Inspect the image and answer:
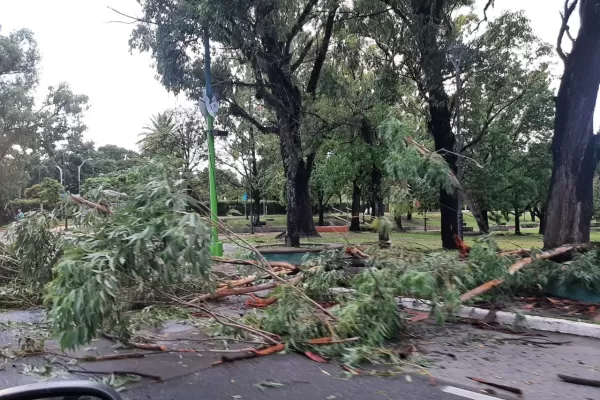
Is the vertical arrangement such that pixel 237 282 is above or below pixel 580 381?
above

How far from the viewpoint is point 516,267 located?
30.4 ft

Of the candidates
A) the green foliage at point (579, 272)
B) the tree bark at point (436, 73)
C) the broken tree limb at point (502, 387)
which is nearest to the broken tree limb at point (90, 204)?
the broken tree limb at point (502, 387)

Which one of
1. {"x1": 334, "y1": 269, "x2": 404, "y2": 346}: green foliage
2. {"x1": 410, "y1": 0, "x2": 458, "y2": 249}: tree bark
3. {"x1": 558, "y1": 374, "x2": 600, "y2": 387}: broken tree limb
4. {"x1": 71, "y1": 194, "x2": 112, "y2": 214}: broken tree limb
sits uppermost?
{"x1": 410, "y1": 0, "x2": 458, "y2": 249}: tree bark

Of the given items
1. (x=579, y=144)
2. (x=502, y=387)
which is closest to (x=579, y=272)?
(x=579, y=144)

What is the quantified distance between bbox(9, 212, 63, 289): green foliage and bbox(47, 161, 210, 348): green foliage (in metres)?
1.78

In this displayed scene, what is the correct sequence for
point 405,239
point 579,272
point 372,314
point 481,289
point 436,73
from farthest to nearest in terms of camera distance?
point 405,239 → point 436,73 → point 579,272 → point 481,289 → point 372,314

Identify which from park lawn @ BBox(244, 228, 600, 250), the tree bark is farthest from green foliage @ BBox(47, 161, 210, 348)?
the tree bark

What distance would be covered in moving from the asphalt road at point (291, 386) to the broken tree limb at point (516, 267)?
3300 millimetres

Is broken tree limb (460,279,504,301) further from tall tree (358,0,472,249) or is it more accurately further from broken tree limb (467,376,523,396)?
tall tree (358,0,472,249)

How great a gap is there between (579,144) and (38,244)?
9769 millimetres

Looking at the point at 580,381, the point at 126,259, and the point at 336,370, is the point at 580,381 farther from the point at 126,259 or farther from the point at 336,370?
the point at 126,259

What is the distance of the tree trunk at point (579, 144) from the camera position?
33.4 ft

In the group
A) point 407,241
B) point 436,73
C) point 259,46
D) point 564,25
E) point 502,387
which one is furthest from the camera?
point 259,46

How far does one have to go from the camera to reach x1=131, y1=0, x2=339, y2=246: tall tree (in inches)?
609
